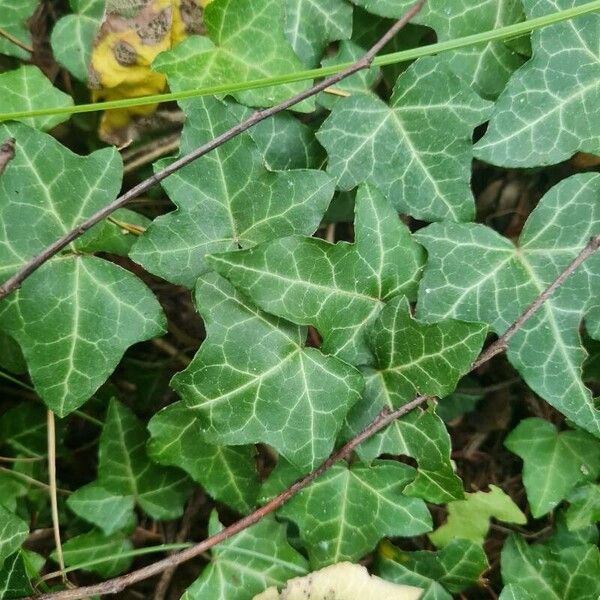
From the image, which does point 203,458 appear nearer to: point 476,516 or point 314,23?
point 476,516

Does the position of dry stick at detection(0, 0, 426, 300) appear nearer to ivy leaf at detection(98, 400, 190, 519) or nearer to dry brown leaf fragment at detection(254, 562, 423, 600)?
ivy leaf at detection(98, 400, 190, 519)

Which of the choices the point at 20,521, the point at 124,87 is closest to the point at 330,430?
the point at 20,521

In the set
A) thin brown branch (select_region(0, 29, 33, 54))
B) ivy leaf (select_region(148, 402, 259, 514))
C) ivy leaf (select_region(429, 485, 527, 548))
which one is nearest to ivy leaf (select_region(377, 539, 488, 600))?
ivy leaf (select_region(429, 485, 527, 548))

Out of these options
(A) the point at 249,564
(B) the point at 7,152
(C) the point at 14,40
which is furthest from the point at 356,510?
(C) the point at 14,40

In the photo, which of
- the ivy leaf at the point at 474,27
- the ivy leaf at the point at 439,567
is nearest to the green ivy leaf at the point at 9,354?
the ivy leaf at the point at 439,567

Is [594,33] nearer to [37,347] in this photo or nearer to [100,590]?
[37,347]

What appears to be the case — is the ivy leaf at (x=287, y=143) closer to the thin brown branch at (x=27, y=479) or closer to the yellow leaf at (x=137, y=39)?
the yellow leaf at (x=137, y=39)

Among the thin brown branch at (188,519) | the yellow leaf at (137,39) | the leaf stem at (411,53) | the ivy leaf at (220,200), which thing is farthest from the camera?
the thin brown branch at (188,519)
